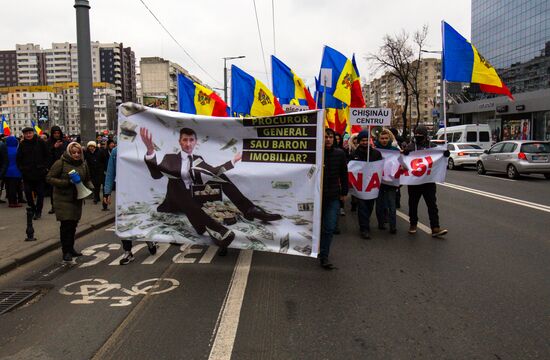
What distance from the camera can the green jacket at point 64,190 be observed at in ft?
20.7

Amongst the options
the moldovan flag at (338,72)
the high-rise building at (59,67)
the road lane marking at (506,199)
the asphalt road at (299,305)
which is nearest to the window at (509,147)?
the road lane marking at (506,199)

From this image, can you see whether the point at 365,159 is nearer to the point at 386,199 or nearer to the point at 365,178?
the point at 365,178

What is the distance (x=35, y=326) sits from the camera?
4.16m

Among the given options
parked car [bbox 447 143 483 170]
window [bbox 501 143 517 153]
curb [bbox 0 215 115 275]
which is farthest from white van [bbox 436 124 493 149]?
curb [bbox 0 215 115 275]

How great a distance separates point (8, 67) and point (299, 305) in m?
223

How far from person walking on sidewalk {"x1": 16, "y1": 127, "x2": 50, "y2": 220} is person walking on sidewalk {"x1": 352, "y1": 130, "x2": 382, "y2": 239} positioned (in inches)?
252

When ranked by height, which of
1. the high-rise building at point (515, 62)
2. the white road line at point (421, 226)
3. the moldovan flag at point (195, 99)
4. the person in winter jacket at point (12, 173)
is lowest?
the white road line at point (421, 226)

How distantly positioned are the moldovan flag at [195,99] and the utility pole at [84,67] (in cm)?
291

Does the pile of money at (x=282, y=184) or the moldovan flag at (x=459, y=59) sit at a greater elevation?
the moldovan flag at (x=459, y=59)

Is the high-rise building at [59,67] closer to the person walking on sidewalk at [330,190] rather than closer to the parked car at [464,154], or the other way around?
the parked car at [464,154]

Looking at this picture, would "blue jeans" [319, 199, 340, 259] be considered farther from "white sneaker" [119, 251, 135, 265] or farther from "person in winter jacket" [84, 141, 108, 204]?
"person in winter jacket" [84, 141, 108, 204]

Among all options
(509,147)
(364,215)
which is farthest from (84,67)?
(509,147)

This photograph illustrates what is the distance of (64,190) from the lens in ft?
21.0

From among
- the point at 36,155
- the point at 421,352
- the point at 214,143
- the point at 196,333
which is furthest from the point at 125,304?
the point at 36,155
